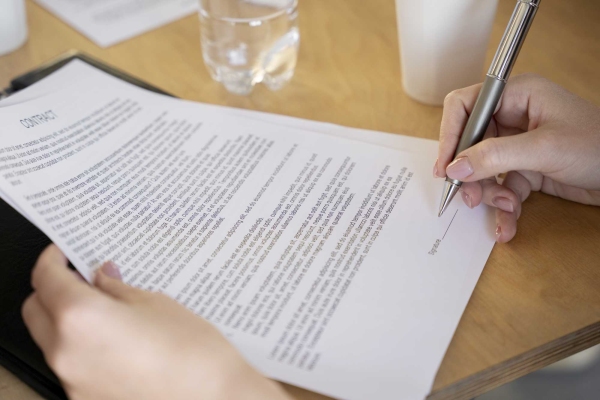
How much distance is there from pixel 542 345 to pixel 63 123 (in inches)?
20.8

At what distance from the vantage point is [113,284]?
0.50 m

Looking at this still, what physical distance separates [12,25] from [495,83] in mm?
635

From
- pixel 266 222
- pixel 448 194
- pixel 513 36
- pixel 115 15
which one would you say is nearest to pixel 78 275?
pixel 266 222

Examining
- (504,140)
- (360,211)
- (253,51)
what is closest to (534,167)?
(504,140)

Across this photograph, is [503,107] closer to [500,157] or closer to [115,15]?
[500,157]

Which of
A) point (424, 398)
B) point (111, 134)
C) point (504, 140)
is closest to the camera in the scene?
point (424, 398)

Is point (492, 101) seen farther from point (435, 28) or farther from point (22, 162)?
point (22, 162)

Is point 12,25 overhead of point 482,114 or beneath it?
beneath

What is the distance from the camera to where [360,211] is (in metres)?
0.60

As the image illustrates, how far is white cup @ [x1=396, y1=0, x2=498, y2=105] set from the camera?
0.69m

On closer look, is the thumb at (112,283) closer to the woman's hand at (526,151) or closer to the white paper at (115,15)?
the woman's hand at (526,151)

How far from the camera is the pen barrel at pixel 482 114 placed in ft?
1.98

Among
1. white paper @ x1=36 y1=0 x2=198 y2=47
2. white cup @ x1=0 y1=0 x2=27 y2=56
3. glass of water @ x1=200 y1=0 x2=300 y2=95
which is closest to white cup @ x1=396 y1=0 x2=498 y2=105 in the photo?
glass of water @ x1=200 y1=0 x2=300 y2=95

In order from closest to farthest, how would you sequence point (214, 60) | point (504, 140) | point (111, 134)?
point (504, 140) → point (111, 134) → point (214, 60)
